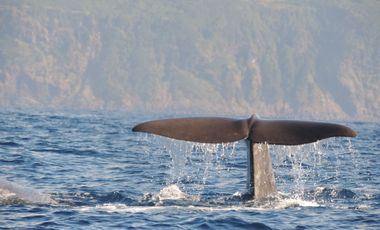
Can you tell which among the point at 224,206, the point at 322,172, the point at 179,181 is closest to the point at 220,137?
the point at 224,206

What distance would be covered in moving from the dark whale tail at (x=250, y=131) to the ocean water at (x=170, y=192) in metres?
0.37

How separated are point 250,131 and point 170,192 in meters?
3.53

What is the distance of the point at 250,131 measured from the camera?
42.5ft

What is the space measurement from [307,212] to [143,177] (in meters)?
6.63

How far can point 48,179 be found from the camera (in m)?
18.6

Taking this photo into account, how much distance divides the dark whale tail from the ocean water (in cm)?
37

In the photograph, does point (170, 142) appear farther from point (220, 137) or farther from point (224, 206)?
point (224, 206)

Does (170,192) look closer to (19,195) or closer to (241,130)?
(19,195)

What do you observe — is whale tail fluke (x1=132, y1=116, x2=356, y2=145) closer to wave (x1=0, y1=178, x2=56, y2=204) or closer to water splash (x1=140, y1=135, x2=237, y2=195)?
water splash (x1=140, y1=135, x2=237, y2=195)

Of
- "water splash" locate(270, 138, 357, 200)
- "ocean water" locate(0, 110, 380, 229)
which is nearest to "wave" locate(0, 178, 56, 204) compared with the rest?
"ocean water" locate(0, 110, 380, 229)

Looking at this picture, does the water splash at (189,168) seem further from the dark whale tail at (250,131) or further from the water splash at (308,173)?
the water splash at (308,173)

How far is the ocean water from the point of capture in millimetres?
13125

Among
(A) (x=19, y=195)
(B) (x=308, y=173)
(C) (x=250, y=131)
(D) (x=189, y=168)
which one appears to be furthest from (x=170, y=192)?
(B) (x=308, y=173)

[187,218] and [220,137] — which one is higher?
[220,137]
